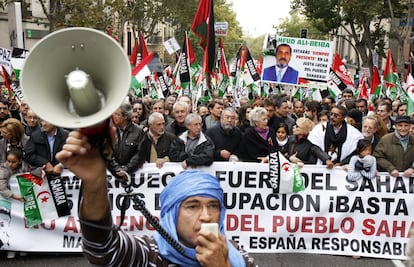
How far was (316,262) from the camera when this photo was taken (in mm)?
5195

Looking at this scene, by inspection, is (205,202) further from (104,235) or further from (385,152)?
(385,152)

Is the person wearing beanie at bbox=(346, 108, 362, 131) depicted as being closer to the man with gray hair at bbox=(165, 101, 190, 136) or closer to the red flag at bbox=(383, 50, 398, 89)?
the man with gray hair at bbox=(165, 101, 190, 136)

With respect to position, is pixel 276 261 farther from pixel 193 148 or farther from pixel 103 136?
pixel 103 136

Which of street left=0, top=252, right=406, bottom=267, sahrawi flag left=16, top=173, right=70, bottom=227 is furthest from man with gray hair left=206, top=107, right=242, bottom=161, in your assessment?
sahrawi flag left=16, top=173, right=70, bottom=227

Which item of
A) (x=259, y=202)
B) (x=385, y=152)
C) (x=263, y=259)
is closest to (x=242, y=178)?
(x=259, y=202)

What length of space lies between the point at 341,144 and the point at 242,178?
143 cm

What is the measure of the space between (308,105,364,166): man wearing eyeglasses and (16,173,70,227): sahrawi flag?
297cm

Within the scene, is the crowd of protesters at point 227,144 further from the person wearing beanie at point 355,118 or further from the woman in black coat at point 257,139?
the person wearing beanie at point 355,118

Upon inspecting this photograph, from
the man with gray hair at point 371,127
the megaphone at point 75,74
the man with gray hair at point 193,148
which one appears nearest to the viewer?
the megaphone at point 75,74

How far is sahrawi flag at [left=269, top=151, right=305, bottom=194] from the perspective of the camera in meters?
5.29

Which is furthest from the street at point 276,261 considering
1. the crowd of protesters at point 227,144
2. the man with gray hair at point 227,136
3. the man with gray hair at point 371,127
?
the man with gray hair at point 371,127

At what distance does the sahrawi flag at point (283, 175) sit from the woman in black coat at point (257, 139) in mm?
513

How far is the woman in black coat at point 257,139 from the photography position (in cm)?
587

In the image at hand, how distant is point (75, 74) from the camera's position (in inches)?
49.9
